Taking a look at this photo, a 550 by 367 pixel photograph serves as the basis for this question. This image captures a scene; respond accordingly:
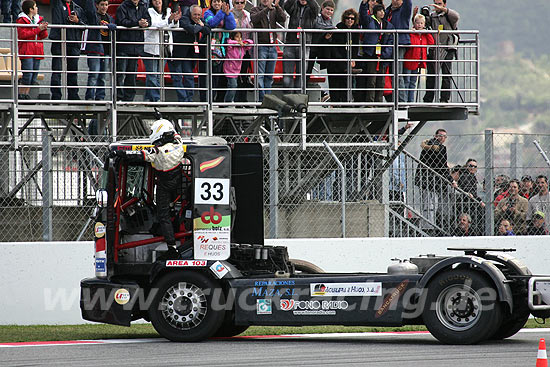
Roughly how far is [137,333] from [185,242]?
178 centimetres

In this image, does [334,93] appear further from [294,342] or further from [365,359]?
[365,359]

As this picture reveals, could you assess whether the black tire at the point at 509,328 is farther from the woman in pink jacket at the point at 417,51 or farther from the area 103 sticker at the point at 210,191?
the woman in pink jacket at the point at 417,51

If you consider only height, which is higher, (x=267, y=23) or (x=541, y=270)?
(x=267, y=23)

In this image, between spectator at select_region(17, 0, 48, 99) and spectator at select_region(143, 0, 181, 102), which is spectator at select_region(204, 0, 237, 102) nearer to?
spectator at select_region(143, 0, 181, 102)

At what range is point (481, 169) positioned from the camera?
14.9 meters

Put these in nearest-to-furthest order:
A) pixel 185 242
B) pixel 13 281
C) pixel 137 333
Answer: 1. pixel 185 242
2. pixel 137 333
3. pixel 13 281

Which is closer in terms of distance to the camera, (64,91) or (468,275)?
(468,275)

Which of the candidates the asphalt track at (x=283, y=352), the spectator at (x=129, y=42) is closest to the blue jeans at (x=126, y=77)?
the spectator at (x=129, y=42)

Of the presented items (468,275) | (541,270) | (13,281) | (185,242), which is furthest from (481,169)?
(13,281)

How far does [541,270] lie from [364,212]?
253 centimetres

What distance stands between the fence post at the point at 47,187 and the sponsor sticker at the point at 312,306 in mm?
3892

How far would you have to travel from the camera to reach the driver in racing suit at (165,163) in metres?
12.1

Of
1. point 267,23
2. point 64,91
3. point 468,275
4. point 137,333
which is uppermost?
point 267,23

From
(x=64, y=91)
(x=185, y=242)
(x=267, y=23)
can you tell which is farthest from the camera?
(x=267, y=23)
